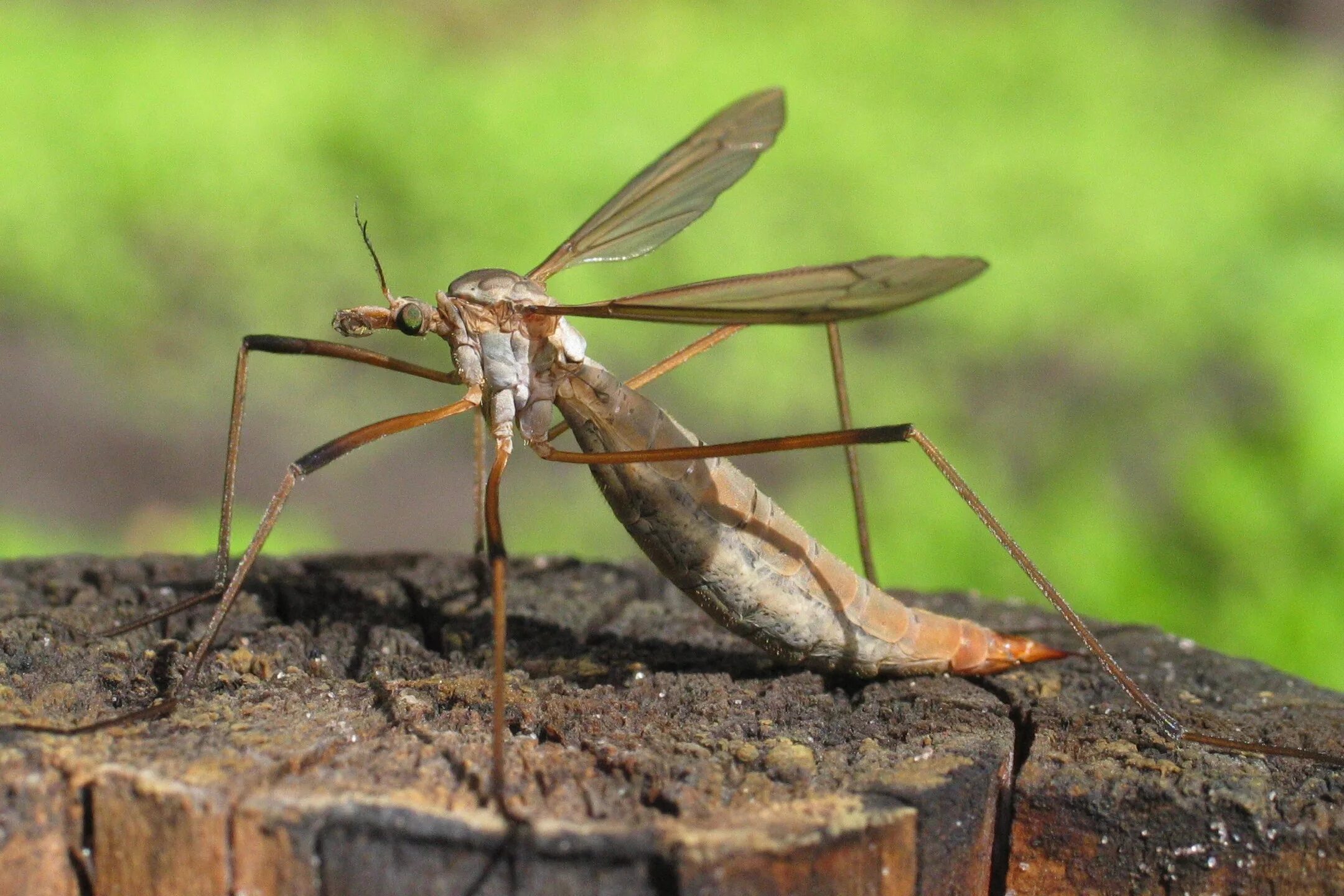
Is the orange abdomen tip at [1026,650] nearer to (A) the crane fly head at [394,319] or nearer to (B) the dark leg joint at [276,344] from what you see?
(A) the crane fly head at [394,319]

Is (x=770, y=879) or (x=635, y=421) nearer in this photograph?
(x=770, y=879)

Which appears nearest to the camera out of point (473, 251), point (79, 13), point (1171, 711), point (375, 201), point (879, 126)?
point (1171, 711)

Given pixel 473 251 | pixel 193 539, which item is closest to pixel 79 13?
pixel 473 251

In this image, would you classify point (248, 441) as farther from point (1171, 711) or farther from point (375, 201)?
point (1171, 711)

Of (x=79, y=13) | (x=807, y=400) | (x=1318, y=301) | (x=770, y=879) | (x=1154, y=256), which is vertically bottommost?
(x=770, y=879)

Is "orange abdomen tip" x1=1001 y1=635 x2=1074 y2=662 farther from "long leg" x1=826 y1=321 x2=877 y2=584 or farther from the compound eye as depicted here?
the compound eye

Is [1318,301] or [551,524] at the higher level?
[1318,301]

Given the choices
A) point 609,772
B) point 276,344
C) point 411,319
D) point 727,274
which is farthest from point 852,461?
point 727,274

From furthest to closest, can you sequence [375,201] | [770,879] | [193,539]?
[375,201]
[193,539]
[770,879]
